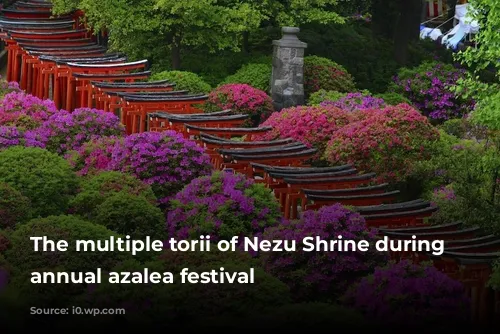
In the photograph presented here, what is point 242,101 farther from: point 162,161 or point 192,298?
point 192,298

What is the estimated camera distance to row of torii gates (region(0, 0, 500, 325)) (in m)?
25.6

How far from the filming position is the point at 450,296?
20766mm

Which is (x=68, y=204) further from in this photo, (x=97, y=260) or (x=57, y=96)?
(x=57, y=96)

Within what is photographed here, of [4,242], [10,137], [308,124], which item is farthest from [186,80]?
[4,242]

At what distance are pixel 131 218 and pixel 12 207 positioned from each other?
193cm

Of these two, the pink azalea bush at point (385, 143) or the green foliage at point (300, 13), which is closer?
the pink azalea bush at point (385, 143)

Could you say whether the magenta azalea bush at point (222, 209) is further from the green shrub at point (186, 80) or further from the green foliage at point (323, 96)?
the green shrub at point (186, 80)

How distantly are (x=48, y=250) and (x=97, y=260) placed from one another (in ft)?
2.37

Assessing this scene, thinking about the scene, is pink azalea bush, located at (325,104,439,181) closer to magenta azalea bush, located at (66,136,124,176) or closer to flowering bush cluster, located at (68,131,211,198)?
flowering bush cluster, located at (68,131,211,198)

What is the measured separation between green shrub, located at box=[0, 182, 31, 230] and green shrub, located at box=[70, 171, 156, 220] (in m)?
1.25

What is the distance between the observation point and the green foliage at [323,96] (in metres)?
44.4

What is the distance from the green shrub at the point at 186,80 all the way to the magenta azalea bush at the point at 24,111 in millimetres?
8644

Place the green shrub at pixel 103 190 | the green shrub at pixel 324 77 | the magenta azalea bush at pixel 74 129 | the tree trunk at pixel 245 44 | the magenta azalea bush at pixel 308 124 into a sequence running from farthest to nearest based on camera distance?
the tree trunk at pixel 245 44 < the green shrub at pixel 324 77 < the magenta azalea bush at pixel 308 124 < the magenta azalea bush at pixel 74 129 < the green shrub at pixel 103 190

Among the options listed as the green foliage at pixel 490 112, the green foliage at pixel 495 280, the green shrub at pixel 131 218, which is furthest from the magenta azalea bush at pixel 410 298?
the green foliage at pixel 490 112
